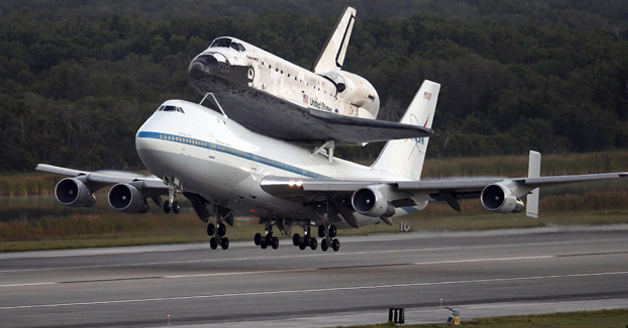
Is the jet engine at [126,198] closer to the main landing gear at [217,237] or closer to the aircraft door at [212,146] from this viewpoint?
the main landing gear at [217,237]

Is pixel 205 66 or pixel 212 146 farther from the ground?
pixel 205 66

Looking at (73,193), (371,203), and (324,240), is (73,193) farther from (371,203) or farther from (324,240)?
(371,203)

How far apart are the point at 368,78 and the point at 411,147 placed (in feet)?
175

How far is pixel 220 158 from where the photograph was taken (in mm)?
35375

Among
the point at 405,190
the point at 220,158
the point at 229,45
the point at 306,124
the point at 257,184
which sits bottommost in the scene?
the point at 257,184

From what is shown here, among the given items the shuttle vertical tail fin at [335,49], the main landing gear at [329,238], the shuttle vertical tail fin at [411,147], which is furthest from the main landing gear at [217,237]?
the shuttle vertical tail fin at [411,147]

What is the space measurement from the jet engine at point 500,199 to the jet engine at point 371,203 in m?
3.90

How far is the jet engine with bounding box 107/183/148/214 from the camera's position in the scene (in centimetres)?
3919

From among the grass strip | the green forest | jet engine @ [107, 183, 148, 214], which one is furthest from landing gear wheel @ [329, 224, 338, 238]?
the green forest

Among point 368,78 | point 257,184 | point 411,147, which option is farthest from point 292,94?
point 368,78

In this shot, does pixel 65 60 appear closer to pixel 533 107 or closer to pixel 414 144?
pixel 533 107

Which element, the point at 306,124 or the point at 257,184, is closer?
the point at 257,184

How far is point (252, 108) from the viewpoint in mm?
36156

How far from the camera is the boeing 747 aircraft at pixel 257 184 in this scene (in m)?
34.4
